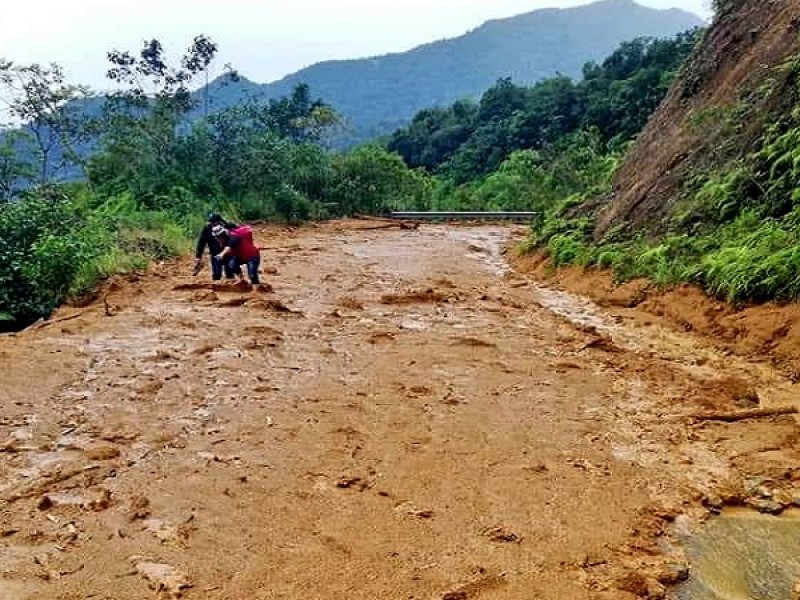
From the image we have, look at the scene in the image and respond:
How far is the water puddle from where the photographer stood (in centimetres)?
380

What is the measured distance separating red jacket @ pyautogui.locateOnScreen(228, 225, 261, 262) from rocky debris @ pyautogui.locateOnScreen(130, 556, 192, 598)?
30.5 ft

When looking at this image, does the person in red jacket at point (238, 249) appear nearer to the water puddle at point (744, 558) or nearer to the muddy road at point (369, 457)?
the muddy road at point (369, 457)

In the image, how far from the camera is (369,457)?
5.49m

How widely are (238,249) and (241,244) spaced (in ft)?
0.40

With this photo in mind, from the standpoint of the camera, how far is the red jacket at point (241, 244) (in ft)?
42.6

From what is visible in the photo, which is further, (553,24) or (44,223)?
(553,24)

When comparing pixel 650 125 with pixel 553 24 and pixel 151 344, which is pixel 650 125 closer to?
pixel 151 344

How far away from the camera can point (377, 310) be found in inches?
453

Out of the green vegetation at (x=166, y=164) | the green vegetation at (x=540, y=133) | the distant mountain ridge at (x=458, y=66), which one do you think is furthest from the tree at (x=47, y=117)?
the distant mountain ridge at (x=458, y=66)

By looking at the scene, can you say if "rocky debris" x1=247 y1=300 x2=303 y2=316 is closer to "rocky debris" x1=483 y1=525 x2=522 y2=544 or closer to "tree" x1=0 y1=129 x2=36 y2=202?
"rocky debris" x1=483 y1=525 x2=522 y2=544

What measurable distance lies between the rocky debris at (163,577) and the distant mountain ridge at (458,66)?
136166 mm

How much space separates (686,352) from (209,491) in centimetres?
556

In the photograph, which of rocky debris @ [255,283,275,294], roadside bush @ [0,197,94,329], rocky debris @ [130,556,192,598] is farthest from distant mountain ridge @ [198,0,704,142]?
rocky debris @ [130,556,192,598]

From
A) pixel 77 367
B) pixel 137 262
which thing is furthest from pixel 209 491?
pixel 137 262
